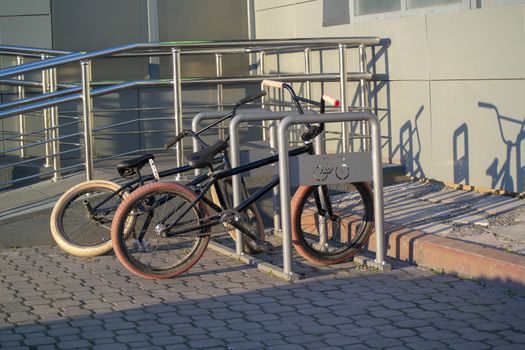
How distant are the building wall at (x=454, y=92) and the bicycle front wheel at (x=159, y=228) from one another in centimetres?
295

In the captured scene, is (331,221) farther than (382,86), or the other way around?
(382,86)

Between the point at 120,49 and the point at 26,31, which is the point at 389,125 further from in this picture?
the point at 26,31

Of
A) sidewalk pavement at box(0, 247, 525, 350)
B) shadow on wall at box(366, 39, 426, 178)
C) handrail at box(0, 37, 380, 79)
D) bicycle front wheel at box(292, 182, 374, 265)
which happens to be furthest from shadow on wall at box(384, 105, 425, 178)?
sidewalk pavement at box(0, 247, 525, 350)

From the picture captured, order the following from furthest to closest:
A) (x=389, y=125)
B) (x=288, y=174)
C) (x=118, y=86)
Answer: (x=389, y=125) → (x=118, y=86) → (x=288, y=174)

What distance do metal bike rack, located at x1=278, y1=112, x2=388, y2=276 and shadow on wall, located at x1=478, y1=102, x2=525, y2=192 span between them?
1.86m

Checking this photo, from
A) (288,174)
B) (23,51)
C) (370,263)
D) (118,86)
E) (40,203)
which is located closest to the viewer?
(288,174)

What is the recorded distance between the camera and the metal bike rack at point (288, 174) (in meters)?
6.80

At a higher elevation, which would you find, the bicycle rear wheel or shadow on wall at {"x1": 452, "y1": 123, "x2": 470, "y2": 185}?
shadow on wall at {"x1": 452, "y1": 123, "x2": 470, "y2": 185}

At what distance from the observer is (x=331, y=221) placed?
7.61 metres

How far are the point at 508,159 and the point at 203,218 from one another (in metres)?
2.95

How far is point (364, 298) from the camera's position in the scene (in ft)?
20.9

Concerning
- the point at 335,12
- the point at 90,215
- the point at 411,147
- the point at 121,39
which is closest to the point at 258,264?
the point at 90,215

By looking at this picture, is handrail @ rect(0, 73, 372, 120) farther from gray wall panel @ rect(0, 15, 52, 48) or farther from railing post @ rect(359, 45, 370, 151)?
gray wall panel @ rect(0, 15, 52, 48)

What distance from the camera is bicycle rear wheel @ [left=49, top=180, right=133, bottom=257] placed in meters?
7.87
